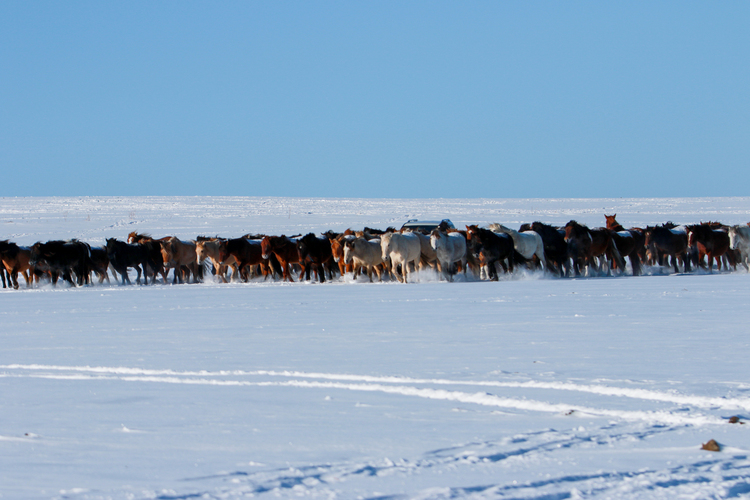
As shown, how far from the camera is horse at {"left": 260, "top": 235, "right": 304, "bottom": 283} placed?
23.9 meters

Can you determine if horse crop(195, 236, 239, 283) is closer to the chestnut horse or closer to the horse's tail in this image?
the chestnut horse

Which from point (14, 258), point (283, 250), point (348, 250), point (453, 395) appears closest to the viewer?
point (453, 395)

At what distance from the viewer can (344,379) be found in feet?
21.4

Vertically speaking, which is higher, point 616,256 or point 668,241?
point 668,241

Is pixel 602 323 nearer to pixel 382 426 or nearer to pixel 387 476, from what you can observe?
pixel 382 426

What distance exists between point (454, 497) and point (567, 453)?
0.90 meters

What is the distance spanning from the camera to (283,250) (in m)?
24.3

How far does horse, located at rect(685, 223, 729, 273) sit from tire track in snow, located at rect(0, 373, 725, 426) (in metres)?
20.0

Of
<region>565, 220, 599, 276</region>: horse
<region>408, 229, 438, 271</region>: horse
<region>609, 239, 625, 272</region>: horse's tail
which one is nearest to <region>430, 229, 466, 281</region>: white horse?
<region>408, 229, 438, 271</region>: horse

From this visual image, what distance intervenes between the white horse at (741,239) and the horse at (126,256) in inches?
698

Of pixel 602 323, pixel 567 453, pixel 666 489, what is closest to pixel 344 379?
pixel 567 453

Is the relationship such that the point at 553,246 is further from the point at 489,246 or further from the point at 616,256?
the point at 489,246

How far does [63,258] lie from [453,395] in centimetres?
2068

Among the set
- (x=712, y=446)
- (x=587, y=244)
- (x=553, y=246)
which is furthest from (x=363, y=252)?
(x=712, y=446)
